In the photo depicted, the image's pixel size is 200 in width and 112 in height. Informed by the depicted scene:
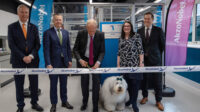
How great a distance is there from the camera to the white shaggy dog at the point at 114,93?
2266 mm

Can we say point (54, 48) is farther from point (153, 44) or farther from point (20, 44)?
point (153, 44)

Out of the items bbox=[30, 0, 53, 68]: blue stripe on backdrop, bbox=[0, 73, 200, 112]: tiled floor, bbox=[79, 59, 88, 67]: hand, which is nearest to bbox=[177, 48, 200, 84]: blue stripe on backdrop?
bbox=[0, 73, 200, 112]: tiled floor

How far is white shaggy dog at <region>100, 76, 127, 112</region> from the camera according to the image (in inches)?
89.2

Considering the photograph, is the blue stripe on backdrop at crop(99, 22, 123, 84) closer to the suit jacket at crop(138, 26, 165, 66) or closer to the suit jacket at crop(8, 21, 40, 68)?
the suit jacket at crop(138, 26, 165, 66)

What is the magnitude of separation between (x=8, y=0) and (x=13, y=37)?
7070 millimetres

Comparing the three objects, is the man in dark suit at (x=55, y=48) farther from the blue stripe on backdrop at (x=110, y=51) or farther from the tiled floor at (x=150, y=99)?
the blue stripe on backdrop at (x=110, y=51)

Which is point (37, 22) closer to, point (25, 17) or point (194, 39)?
point (25, 17)

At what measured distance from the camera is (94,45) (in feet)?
7.87

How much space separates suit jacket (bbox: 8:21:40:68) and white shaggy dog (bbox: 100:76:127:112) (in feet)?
3.95

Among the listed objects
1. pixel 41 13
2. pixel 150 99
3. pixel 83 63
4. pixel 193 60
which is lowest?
pixel 150 99

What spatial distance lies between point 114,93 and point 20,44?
1.60m

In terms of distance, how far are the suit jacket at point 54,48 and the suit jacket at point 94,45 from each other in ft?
0.66

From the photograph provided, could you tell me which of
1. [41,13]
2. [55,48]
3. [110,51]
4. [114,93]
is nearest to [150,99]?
[114,93]

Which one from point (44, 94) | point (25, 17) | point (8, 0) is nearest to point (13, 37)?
point (25, 17)
